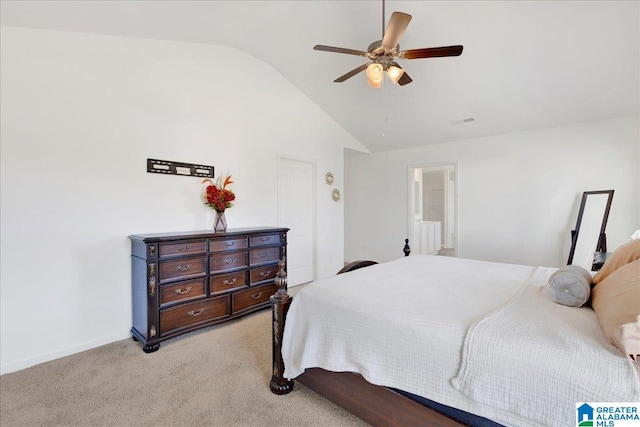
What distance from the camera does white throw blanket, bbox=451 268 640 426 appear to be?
3.02ft

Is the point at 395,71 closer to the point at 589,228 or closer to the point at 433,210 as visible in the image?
the point at 589,228

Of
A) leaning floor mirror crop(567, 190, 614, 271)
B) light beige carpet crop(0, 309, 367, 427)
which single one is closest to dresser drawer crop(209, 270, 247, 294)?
light beige carpet crop(0, 309, 367, 427)

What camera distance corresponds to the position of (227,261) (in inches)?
117

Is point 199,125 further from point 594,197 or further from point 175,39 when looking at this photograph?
point 594,197

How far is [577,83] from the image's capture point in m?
3.22

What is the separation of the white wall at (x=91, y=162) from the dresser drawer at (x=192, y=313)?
553mm

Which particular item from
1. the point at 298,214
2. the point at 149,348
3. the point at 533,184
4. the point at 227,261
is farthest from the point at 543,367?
the point at 533,184

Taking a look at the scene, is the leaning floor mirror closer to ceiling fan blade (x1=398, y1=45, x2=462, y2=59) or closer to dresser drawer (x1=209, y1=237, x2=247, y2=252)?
ceiling fan blade (x1=398, y1=45, x2=462, y2=59)

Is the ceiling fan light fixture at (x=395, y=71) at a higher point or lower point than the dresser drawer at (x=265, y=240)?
higher

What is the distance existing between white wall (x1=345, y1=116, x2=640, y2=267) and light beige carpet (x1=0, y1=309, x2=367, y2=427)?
3.91 meters

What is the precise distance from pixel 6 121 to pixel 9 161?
0.31 meters

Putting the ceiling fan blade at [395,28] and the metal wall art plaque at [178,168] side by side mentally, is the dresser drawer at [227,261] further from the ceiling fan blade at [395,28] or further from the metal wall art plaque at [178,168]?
the ceiling fan blade at [395,28]

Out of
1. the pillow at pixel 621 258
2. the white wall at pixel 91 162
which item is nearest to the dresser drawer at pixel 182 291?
the white wall at pixel 91 162

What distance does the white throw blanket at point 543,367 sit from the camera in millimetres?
919
